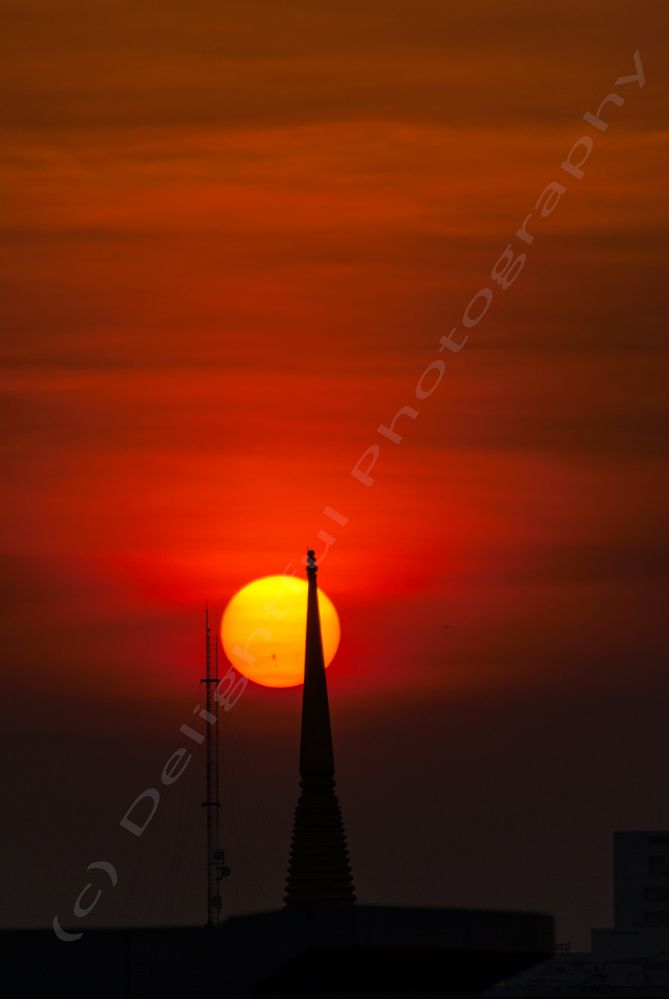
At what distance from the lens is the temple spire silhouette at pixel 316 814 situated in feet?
295

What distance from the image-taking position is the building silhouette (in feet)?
183

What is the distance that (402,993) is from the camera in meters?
62.1

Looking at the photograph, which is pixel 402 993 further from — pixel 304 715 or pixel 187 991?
pixel 304 715

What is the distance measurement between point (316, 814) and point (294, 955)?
114 ft

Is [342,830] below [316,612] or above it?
below

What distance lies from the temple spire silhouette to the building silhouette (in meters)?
23.9

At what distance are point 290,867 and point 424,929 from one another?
31.5 m

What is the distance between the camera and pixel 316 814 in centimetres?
9200

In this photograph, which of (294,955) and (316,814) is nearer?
(294,955)

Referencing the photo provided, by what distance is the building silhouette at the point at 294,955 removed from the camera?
183 feet

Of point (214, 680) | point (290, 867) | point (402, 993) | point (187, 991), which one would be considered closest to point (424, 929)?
point (402, 993)

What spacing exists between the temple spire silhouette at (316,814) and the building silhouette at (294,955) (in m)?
23.9

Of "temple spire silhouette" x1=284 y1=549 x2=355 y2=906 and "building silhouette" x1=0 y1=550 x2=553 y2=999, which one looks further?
"temple spire silhouette" x1=284 y1=549 x2=355 y2=906

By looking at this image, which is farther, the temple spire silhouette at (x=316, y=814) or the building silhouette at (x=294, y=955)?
the temple spire silhouette at (x=316, y=814)
